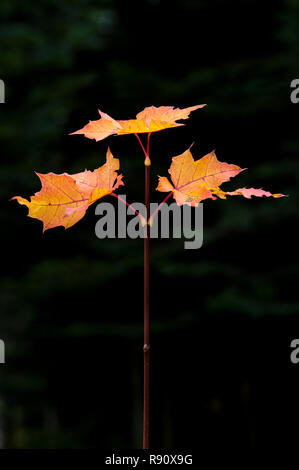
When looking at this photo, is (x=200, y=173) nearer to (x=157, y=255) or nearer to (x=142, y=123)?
(x=142, y=123)

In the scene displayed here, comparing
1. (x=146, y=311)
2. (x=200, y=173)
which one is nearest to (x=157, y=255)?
(x=200, y=173)

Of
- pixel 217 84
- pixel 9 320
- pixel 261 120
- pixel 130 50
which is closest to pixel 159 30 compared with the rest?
pixel 130 50

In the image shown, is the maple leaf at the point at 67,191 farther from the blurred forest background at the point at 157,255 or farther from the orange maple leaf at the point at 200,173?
the blurred forest background at the point at 157,255

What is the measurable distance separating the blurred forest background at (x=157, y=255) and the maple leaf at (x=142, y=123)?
4.30m

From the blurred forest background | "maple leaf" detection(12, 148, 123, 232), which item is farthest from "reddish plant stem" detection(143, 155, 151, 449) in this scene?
the blurred forest background

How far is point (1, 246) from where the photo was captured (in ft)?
18.4

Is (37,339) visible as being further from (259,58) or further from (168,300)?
(259,58)

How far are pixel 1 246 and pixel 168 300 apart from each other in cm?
176

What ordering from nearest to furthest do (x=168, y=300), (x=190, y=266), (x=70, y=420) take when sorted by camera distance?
(x=190, y=266) → (x=168, y=300) → (x=70, y=420)

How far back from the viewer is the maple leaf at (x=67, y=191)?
0.63 m

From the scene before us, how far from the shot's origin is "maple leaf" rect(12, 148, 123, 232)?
63cm

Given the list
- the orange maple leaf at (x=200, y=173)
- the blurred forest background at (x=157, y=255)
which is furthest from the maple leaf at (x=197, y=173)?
the blurred forest background at (x=157, y=255)

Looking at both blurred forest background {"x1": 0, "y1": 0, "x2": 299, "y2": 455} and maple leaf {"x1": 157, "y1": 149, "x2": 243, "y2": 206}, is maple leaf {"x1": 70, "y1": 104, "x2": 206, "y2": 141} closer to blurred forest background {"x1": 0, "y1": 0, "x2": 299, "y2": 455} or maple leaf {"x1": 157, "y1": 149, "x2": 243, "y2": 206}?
maple leaf {"x1": 157, "y1": 149, "x2": 243, "y2": 206}

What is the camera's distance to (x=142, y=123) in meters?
0.62
